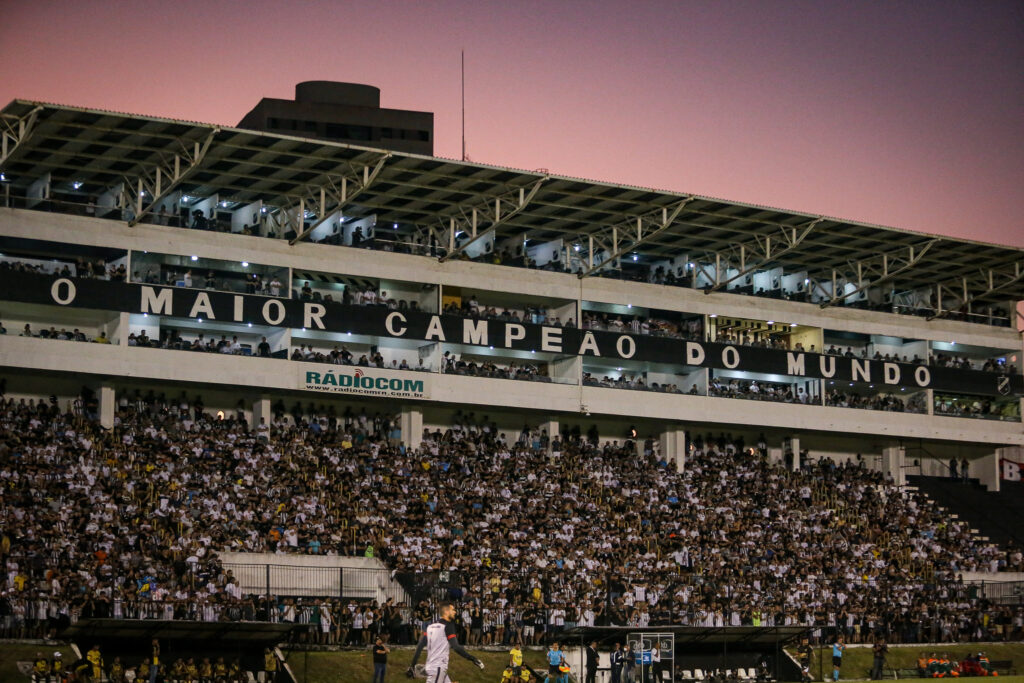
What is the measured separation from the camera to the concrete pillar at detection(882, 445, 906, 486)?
74625 millimetres

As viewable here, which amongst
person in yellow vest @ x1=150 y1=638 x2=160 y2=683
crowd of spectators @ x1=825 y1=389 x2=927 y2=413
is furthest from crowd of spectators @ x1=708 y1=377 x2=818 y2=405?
person in yellow vest @ x1=150 y1=638 x2=160 y2=683

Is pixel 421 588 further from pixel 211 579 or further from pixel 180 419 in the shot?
pixel 180 419

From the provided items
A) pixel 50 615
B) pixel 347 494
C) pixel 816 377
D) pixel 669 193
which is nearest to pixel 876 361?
pixel 816 377

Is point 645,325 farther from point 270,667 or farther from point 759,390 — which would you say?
point 270,667

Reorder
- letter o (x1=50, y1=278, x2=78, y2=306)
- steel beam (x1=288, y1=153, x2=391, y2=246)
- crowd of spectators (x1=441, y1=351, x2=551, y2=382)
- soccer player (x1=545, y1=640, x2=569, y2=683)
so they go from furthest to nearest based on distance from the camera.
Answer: crowd of spectators (x1=441, y1=351, x2=551, y2=382), steel beam (x1=288, y1=153, x2=391, y2=246), letter o (x1=50, y1=278, x2=78, y2=306), soccer player (x1=545, y1=640, x2=569, y2=683)

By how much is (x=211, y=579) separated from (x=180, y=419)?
1264 centimetres

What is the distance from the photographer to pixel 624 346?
65562 millimetres

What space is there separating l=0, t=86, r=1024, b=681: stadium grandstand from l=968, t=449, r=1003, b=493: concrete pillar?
94 centimetres

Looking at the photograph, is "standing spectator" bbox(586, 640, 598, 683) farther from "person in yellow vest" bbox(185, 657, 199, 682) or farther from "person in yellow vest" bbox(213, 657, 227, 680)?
"person in yellow vest" bbox(185, 657, 199, 682)

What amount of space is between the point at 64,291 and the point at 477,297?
1877 centimetres

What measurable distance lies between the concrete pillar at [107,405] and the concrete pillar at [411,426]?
1216cm

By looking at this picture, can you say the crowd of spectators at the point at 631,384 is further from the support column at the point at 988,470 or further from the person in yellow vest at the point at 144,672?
the person in yellow vest at the point at 144,672

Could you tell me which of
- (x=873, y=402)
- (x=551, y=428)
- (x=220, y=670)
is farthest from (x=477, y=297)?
(x=220, y=670)

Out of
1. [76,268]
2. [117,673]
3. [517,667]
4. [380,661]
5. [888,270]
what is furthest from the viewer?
[888,270]
